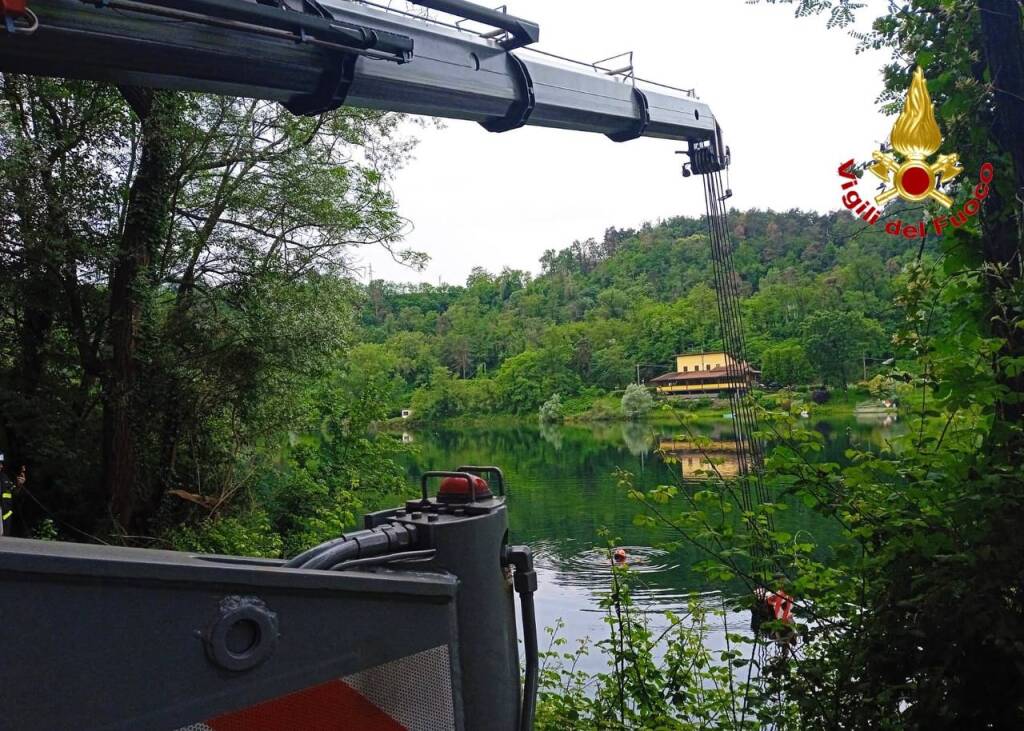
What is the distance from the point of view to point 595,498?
82.6ft

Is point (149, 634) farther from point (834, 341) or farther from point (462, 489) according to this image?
point (834, 341)

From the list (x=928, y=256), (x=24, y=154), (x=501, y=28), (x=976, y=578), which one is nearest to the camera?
(x=976, y=578)

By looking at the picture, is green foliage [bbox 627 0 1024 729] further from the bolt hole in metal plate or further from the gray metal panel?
the bolt hole in metal plate

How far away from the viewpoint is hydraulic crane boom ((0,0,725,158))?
3262mm

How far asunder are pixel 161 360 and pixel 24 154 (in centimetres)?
281

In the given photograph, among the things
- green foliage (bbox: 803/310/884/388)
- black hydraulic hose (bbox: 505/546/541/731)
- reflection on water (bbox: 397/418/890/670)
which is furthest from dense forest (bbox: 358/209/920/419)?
black hydraulic hose (bbox: 505/546/541/731)

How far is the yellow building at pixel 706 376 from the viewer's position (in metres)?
5.64

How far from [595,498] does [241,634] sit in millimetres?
24205

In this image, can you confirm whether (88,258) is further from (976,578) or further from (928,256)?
(976,578)

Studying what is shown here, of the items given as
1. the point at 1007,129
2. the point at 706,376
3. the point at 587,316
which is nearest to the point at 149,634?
the point at 1007,129

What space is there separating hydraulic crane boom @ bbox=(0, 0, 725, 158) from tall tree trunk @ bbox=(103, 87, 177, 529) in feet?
19.4

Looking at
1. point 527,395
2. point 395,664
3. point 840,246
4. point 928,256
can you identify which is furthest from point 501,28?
point 527,395

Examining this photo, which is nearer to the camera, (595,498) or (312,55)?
(312,55)

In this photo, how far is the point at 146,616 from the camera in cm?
127
